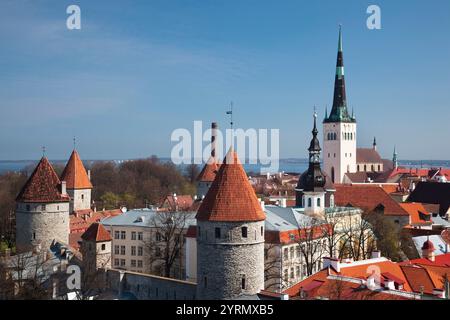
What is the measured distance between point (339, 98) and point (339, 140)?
219 inches

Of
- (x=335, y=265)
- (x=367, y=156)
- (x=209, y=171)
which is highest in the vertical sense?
(x=367, y=156)

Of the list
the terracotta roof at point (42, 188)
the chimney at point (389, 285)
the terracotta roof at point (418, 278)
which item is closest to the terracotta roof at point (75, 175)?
the terracotta roof at point (42, 188)

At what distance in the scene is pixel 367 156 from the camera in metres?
86.1

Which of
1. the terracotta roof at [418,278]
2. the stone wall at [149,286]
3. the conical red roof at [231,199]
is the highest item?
the conical red roof at [231,199]

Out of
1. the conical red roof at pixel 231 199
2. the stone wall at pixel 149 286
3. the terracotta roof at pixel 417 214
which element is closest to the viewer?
the conical red roof at pixel 231 199

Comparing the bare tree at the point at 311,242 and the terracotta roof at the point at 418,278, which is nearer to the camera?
the terracotta roof at the point at 418,278

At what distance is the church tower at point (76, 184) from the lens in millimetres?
42656

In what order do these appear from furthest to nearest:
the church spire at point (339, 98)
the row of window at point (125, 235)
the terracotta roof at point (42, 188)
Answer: the church spire at point (339, 98) → the row of window at point (125, 235) → the terracotta roof at point (42, 188)

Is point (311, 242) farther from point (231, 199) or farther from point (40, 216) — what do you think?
point (40, 216)

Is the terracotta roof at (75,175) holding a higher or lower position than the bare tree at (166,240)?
higher

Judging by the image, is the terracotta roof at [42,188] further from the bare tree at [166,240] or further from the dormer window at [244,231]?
Result: the dormer window at [244,231]

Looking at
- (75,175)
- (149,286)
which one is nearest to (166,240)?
(149,286)

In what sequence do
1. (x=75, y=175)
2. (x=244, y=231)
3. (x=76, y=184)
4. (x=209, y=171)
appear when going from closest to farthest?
1. (x=244, y=231)
2. (x=209, y=171)
3. (x=76, y=184)
4. (x=75, y=175)
